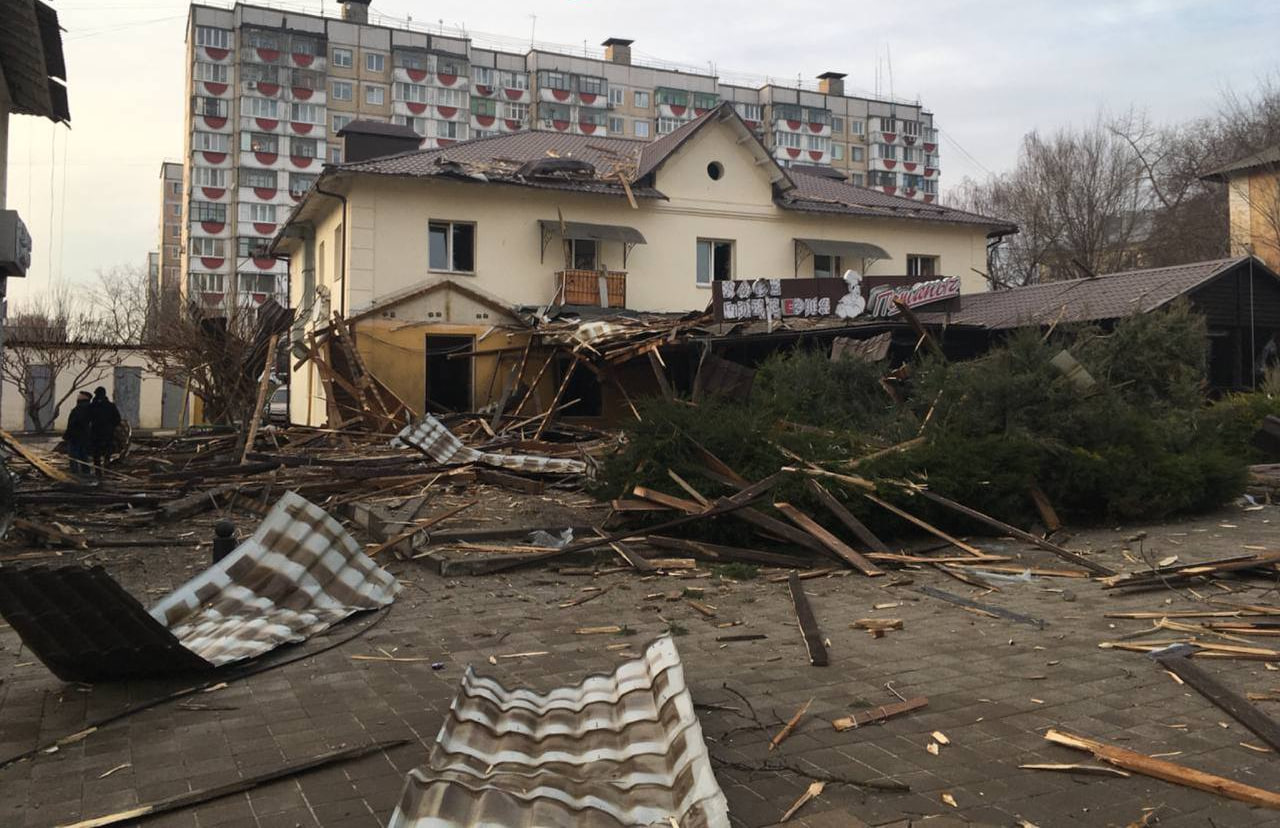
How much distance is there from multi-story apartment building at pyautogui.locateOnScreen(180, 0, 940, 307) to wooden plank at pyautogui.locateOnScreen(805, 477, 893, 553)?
58.1m

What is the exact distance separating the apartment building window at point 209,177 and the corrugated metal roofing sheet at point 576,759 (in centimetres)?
7611

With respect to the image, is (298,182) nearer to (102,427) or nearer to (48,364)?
(48,364)

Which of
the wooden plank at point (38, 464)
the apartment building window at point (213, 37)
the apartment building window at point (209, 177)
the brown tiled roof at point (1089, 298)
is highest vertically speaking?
the apartment building window at point (213, 37)

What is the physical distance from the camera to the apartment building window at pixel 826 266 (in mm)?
30047

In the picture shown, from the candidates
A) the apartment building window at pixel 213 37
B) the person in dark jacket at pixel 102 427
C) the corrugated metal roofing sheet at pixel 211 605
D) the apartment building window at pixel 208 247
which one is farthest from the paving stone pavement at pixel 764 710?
the apartment building window at pixel 213 37

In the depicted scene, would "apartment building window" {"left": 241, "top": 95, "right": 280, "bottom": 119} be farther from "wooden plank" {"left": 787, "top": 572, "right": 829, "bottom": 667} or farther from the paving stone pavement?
"wooden plank" {"left": 787, "top": 572, "right": 829, "bottom": 667}

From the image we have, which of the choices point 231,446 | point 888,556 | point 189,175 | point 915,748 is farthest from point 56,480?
point 189,175

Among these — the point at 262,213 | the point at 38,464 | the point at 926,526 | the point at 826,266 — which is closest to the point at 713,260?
the point at 826,266

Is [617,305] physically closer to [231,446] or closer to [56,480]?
[231,446]

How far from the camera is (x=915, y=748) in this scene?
15.1 ft

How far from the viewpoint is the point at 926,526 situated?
9828 millimetres

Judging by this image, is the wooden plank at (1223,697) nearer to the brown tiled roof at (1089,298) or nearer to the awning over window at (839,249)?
the brown tiled roof at (1089,298)

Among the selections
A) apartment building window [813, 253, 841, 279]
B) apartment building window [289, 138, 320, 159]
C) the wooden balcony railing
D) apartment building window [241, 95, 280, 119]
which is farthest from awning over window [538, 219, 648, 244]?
apartment building window [241, 95, 280, 119]

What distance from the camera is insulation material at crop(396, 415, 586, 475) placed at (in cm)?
1486
